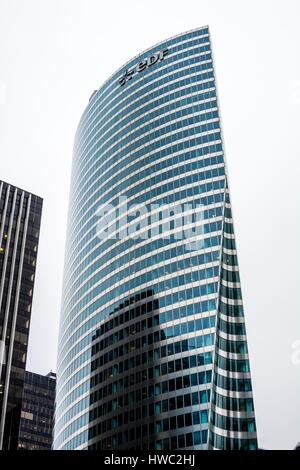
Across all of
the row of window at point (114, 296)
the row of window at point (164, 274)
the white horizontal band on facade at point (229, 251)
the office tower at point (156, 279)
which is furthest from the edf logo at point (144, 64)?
the row of window at point (114, 296)

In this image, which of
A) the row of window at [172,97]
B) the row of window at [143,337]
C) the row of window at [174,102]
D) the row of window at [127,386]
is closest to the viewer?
the row of window at [127,386]

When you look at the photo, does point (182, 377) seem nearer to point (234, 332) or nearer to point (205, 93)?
point (234, 332)

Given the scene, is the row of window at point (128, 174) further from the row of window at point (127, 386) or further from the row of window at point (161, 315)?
the row of window at point (127, 386)

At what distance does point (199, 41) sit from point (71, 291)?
74943mm

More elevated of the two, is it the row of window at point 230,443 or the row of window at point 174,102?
the row of window at point 174,102

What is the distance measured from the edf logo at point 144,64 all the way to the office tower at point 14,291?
222 feet

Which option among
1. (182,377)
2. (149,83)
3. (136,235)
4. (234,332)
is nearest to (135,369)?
(182,377)

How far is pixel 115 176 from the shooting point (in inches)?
5901

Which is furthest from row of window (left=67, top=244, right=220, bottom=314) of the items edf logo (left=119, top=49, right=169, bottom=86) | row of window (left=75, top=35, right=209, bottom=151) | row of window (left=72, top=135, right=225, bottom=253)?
edf logo (left=119, top=49, right=169, bottom=86)

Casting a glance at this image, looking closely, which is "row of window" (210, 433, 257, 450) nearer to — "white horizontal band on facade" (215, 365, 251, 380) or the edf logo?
"white horizontal band on facade" (215, 365, 251, 380)

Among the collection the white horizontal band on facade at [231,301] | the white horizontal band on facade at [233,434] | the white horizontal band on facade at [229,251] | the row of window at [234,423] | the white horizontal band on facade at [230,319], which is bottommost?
the white horizontal band on facade at [233,434]

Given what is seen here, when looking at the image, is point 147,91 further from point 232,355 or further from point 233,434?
point 233,434

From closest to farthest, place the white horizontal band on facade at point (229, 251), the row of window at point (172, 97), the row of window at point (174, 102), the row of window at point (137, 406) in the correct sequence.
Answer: the row of window at point (137, 406) → the white horizontal band on facade at point (229, 251) → the row of window at point (174, 102) → the row of window at point (172, 97)
